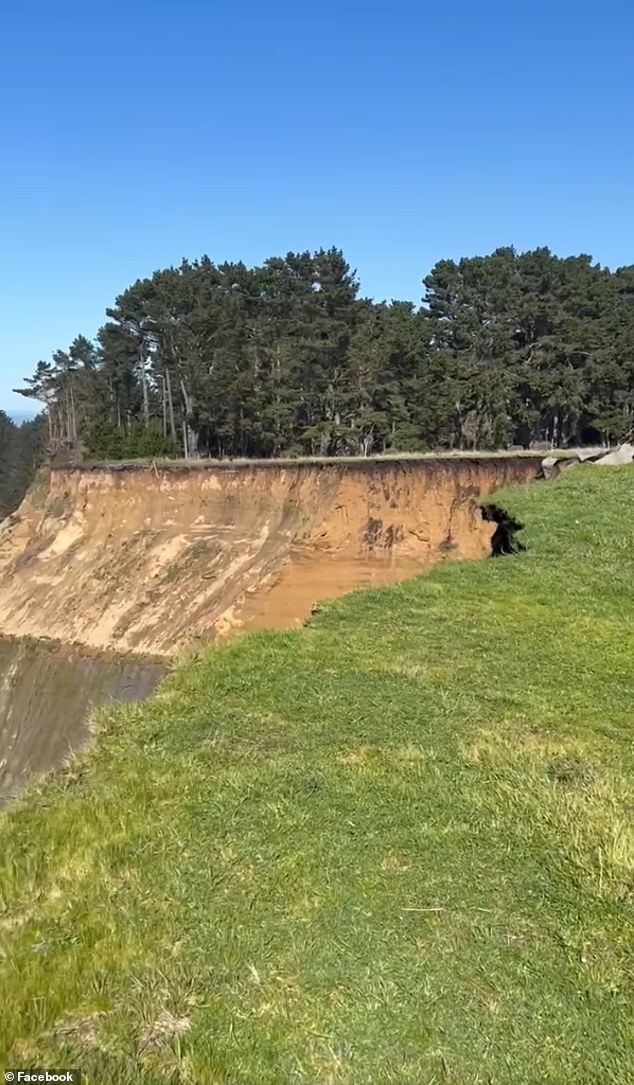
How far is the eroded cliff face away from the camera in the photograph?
22.8 meters

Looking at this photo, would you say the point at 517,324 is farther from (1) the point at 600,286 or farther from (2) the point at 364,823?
(2) the point at 364,823

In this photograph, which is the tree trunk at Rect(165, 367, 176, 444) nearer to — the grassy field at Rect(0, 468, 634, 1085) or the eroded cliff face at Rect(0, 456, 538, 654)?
the eroded cliff face at Rect(0, 456, 538, 654)

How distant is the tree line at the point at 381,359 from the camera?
4575cm

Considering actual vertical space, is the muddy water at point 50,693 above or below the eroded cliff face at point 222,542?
below

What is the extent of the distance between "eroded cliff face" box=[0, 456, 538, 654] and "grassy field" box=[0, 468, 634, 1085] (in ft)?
35.8

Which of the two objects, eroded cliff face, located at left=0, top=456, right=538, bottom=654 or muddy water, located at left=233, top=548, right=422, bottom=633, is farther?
eroded cliff face, located at left=0, top=456, right=538, bottom=654

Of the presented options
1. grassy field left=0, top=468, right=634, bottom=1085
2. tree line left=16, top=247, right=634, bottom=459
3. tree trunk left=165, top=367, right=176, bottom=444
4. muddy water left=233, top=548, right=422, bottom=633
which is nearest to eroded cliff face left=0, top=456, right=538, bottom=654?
muddy water left=233, top=548, right=422, bottom=633

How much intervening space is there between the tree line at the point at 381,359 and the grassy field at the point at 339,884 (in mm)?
37256

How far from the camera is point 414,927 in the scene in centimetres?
438

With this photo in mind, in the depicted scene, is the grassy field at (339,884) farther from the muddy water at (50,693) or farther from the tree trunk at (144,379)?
the tree trunk at (144,379)

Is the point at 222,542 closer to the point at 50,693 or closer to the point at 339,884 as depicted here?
the point at 50,693

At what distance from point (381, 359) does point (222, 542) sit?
20207 millimetres

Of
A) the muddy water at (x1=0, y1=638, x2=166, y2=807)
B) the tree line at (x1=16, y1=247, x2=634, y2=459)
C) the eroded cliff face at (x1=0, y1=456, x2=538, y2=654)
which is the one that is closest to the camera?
the muddy water at (x1=0, y1=638, x2=166, y2=807)

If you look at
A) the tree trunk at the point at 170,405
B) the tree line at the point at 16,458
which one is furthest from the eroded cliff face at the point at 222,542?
the tree line at the point at 16,458
